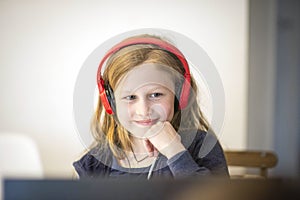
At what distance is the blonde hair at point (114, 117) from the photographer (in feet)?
2.63

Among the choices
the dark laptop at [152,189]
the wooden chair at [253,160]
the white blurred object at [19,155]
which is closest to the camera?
the dark laptop at [152,189]

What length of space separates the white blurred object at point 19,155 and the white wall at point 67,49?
0.03m

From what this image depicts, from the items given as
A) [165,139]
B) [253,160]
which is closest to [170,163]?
[165,139]

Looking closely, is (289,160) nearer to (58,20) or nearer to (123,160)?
(58,20)

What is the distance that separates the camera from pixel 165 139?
2.54 ft

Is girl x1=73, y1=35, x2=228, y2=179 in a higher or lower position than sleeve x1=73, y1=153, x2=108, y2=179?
higher

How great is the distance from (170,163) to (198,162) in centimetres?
6

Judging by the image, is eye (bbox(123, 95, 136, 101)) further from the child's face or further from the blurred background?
the blurred background

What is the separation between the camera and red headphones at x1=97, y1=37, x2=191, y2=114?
0.81 m

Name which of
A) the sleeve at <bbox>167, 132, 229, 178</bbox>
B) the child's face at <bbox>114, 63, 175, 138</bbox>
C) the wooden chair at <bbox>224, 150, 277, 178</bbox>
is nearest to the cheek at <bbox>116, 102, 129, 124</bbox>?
the child's face at <bbox>114, 63, 175, 138</bbox>

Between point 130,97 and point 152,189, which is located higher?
point 130,97

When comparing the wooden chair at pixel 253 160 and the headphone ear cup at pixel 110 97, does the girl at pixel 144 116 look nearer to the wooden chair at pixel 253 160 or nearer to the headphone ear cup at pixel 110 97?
the headphone ear cup at pixel 110 97

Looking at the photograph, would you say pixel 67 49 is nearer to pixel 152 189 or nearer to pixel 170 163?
pixel 170 163

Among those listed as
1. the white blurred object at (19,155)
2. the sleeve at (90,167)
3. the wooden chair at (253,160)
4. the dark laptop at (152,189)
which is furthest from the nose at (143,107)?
the white blurred object at (19,155)
